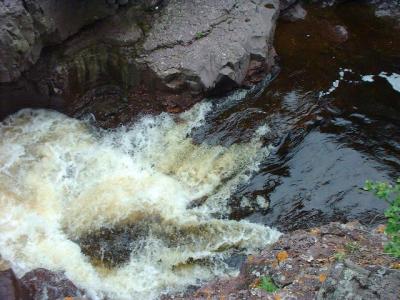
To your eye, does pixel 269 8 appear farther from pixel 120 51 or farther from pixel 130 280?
pixel 130 280

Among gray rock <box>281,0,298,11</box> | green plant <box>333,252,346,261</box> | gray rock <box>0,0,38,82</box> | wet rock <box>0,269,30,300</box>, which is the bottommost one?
green plant <box>333,252,346,261</box>

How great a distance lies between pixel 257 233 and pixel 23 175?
11.2ft

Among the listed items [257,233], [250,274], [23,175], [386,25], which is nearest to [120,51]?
[23,175]

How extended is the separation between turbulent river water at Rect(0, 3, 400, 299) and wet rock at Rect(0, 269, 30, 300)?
460 millimetres

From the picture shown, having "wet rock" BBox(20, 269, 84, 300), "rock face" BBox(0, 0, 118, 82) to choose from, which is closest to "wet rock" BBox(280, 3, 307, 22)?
"rock face" BBox(0, 0, 118, 82)

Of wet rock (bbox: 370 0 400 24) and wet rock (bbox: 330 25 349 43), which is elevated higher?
wet rock (bbox: 370 0 400 24)

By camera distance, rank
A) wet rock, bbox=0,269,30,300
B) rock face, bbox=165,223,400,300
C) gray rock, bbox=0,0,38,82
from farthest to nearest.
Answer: gray rock, bbox=0,0,38,82 < wet rock, bbox=0,269,30,300 < rock face, bbox=165,223,400,300

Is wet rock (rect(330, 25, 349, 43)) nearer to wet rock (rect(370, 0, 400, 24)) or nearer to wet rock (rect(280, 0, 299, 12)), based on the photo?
wet rock (rect(280, 0, 299, 12))

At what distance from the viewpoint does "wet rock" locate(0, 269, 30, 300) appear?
4.84 meters

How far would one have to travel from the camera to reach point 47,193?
6.48 meters

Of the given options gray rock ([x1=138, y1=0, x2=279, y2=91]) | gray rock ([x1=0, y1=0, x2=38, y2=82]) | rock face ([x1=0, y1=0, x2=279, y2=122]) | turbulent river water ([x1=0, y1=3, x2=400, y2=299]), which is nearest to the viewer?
turbulent river water ([x1=0, y1=3, x2=400, y2=299])

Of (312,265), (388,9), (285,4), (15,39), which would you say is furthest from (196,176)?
(388,9)

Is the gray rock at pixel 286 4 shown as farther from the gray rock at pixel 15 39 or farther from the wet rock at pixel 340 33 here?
the gray rock at pixel 15 39

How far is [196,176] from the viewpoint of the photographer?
273 inches
